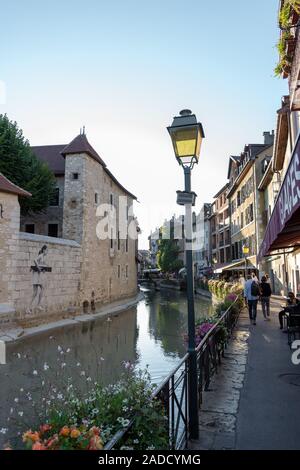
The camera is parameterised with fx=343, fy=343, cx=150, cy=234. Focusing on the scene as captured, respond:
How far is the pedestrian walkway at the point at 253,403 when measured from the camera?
3500 millimetres

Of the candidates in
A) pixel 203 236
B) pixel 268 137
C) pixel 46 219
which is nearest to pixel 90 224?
pixel 46 219

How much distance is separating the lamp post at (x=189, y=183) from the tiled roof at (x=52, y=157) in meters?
25.2

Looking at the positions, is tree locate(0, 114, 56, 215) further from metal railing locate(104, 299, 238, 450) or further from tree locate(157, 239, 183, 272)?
tree locate(157, 239, 183, 272)

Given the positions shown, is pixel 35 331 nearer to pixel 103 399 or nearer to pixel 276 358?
pixel 276 358

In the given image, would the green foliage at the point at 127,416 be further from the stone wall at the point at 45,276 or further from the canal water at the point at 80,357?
the stone wall at the point at 45,276

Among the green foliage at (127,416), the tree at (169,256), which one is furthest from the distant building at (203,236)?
the green foliage at (127,416)

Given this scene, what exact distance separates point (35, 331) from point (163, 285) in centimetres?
4551

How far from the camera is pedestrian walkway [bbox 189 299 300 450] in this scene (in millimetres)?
3500

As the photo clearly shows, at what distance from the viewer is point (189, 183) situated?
425 cm

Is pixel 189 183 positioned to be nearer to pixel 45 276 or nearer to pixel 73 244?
pixel 45 276

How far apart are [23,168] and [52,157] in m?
10.1

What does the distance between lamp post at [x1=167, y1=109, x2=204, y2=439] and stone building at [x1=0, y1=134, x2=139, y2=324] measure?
474 inches
